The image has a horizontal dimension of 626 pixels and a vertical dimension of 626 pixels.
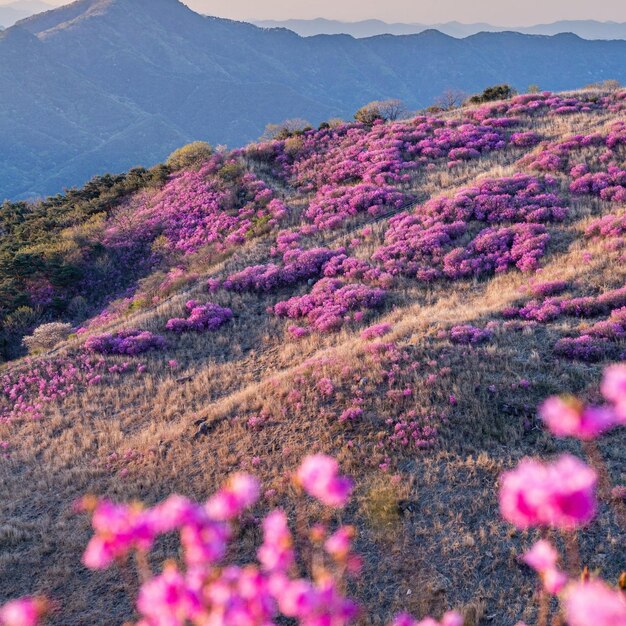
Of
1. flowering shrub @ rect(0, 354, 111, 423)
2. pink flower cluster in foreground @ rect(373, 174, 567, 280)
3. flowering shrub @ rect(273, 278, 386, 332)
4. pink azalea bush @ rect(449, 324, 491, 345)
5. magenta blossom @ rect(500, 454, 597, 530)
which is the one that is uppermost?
magenta blossom @ rect(500, 454, 597, 530)

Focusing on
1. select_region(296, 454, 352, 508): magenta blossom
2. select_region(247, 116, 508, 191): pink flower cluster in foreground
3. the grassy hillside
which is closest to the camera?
select_region(296, 454, 352, 508): magenta blossom

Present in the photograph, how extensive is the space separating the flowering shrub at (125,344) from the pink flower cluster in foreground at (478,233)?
924 cm

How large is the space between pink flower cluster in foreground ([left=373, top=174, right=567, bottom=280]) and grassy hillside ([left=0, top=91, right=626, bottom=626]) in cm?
10

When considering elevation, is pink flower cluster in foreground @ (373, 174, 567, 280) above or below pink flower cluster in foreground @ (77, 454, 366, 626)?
below

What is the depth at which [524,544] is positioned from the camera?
8.11 meters

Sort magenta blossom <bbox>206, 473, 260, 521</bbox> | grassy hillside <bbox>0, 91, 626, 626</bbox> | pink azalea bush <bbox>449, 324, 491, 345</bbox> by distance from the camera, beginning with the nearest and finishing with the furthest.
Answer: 1. magenta blossom <bbox>206, 473, 260, 521</bbox>
2. grassy hillside <bbox>0, 91, 626, 626</bbox>
3. pink azalea bush <bbox>449, 324, 491, 345</bbox>

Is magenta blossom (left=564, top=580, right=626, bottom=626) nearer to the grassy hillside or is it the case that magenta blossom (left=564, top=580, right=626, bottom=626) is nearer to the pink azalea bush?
the grassy hillside

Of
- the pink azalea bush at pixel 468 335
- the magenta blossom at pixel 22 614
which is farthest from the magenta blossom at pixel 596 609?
the pink azalea bush at pixel 468 335

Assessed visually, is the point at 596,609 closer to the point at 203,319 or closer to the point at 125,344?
the point at 125,344

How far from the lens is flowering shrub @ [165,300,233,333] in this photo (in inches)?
760

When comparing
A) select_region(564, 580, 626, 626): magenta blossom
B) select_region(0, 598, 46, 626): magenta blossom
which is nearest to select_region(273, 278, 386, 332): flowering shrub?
select_region(0, 598, 46, 626): magenta blossom

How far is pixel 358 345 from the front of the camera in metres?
14.5

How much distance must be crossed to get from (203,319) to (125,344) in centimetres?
291

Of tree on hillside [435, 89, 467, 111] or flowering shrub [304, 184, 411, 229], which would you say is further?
tree on hillside [435, 89, 467, 111]
